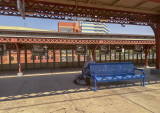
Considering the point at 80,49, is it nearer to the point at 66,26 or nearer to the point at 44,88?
the point at 44,88

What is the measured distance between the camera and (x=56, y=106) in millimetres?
3510

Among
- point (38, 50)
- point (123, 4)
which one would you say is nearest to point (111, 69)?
point (123, 4)

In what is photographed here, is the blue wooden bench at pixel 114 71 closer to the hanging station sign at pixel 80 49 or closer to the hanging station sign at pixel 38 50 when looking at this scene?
the hanging station sign at pixel 80 49

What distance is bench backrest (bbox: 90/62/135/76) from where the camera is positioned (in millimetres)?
5744

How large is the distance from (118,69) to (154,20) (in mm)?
5201

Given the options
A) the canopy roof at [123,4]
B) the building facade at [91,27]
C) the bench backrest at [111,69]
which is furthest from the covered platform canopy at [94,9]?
the building facade at [91,27]

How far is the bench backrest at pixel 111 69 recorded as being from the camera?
18.8 ft

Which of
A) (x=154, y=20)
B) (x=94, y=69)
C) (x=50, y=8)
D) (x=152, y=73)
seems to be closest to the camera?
(x=94, y=69)

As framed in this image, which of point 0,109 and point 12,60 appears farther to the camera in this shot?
point 12,60

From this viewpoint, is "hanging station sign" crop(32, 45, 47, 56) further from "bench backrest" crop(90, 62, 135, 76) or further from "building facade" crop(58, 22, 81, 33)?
"building facade" crop(58, 22, 81, 33)

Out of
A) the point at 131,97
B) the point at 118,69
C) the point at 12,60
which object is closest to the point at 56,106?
the point at 131,97

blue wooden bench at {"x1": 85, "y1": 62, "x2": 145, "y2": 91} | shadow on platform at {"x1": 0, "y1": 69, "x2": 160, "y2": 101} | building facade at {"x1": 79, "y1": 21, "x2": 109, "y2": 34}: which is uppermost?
building facade at {"x1": 79, "y1": 21, "x2": 109, "y2": 34}

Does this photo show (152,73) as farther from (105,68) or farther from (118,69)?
(105,68)

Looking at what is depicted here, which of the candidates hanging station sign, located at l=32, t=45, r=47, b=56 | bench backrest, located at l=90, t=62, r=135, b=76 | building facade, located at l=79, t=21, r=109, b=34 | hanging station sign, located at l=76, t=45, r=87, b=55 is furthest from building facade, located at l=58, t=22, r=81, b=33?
bench backrest, located at l=90, t=62, r=135, b=76
